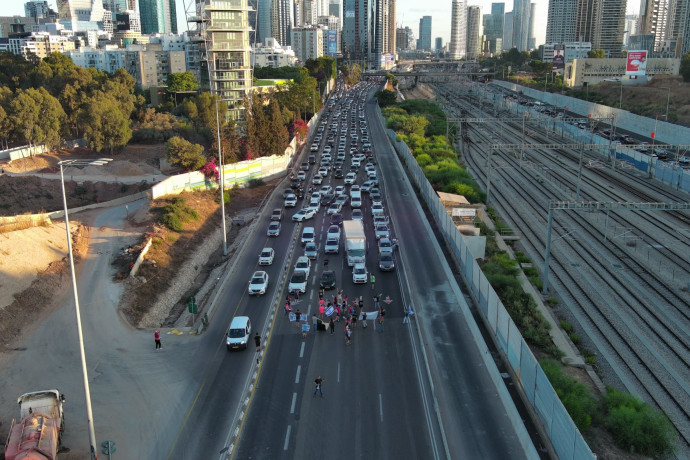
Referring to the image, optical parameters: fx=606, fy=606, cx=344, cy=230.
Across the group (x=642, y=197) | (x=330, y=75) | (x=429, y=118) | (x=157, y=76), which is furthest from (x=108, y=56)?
(x=642, y=197)

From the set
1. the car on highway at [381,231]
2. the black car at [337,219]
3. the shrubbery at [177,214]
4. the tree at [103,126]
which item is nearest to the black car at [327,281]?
the car on highway at [381,231]

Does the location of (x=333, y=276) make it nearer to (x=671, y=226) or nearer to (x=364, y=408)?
(x=364, y=408)

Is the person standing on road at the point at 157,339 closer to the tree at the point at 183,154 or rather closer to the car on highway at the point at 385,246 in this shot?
the car on highway at the point at 385,246

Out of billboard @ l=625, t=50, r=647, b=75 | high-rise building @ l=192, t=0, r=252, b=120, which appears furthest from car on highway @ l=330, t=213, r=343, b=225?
billboard @ l=625, t=50, r=647, b=75

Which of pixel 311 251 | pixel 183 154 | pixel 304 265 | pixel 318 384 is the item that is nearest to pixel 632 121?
pixel 183 154

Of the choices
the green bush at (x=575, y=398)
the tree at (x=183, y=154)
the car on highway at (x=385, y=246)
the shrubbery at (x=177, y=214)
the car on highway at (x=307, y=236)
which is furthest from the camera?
the tree at (x=183, y=154)

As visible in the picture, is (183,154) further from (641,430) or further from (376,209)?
(641,430)

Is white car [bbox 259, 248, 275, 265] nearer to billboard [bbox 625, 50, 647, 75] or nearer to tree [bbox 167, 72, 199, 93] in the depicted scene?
tree [bbox 167, 72, 199, 93]
